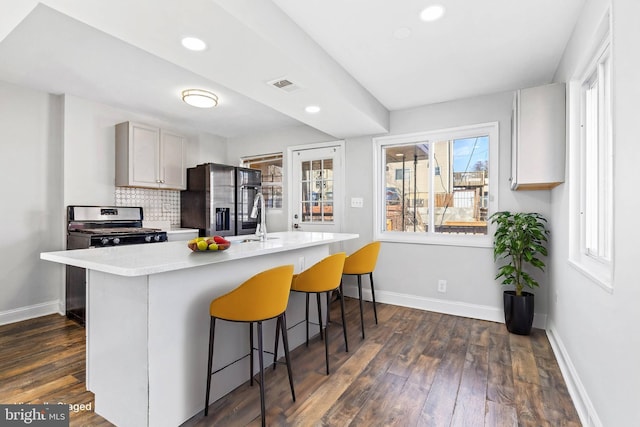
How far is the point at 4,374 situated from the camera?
90.2 inches

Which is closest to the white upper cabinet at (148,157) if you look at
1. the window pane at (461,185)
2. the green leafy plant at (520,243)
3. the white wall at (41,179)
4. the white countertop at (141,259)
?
the white wall at (41,179)

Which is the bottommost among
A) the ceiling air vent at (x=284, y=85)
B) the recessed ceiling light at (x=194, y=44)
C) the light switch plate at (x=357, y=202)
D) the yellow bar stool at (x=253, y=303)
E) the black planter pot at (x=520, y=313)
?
the black planter pot at (x=520, y=313)

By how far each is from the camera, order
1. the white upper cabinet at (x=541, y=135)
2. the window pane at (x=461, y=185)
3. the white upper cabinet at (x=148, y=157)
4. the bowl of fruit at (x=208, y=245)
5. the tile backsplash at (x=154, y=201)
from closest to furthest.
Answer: the bowl of fruit at (x=208, y=245) → the white upper cabinet at (x=541, y=135) → the window pane at (x=461, y=185) → the white upper cabinet at (x=148, y=157) → the tile backsplash at (x=154, y=201)

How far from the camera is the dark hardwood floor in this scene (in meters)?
1.83

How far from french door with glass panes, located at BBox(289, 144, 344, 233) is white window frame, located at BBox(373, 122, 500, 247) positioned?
0.54m

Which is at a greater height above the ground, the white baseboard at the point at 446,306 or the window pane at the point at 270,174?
the window pane at the point at 270,174

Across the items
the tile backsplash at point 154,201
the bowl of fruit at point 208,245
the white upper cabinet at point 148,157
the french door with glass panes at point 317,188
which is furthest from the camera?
the french door with glass panes at point 317,188

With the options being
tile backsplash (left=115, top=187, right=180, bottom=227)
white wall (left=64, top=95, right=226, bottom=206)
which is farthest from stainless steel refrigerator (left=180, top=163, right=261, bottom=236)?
white wall (left=64, top=95, right=226, bottom=206)

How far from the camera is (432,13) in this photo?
2.10 meters

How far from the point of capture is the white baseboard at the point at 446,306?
134 inches

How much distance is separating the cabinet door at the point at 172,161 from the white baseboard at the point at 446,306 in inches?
113

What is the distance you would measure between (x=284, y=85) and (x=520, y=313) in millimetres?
2936

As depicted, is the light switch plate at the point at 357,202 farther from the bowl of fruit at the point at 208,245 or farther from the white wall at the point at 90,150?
the white wall at the point at 90,150

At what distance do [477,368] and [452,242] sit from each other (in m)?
1.57
